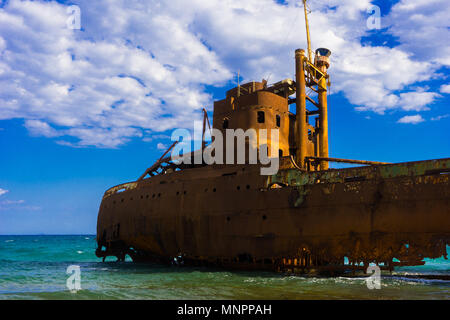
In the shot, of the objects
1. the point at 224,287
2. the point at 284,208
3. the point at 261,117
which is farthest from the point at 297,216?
the point at 261,117


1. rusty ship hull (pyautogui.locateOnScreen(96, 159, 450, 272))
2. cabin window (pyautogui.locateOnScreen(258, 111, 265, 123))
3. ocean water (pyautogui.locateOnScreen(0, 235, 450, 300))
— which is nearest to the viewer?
ocean water (pyautogui.locateOnScreen(0, 235, 450, 300))

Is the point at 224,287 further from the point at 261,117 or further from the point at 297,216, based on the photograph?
the point at 261,117

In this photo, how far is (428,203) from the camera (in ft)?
33.3

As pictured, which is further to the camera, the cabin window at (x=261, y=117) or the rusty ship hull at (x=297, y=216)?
the cabin window at (x=261, y=117)

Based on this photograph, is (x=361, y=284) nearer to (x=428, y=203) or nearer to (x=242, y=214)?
(x=428, y=203)

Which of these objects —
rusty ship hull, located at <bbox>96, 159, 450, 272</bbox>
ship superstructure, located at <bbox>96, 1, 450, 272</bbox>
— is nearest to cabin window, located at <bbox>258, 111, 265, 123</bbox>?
ship superstructure, located at <bbox>96, 1, 450, 272</bbox>

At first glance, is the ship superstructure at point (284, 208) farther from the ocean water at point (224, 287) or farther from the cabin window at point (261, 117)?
the ocean water at point (224, 287)

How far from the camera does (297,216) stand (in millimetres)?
11711

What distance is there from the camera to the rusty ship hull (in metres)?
10.2

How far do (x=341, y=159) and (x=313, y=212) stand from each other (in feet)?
10.1

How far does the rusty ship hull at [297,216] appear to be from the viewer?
33.6ft

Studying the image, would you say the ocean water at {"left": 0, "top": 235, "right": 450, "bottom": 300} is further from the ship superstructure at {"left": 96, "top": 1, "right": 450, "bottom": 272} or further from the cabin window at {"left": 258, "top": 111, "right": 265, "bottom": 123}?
the cabin window at {"left": 258, "top": 111, "right": 265, "bottom": 123}

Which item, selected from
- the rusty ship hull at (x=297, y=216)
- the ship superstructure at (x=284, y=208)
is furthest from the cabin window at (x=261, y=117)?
the rusty ship hull at (x=297, y=216)
